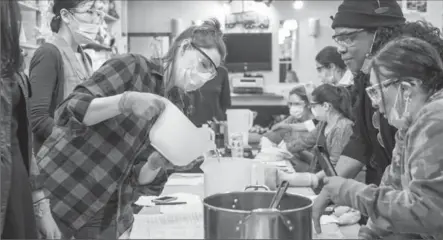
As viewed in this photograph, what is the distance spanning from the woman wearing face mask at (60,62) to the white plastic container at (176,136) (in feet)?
3.98

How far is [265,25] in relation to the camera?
810 centimetres

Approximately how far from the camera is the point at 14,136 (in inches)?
50.4

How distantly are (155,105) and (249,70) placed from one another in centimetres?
682

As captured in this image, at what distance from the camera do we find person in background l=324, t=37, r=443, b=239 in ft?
3.72

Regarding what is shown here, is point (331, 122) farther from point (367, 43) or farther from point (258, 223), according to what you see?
point (258, 223)

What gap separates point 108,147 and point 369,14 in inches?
42.2

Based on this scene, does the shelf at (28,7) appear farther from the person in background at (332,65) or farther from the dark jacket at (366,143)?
the dark jacket at (366,143)

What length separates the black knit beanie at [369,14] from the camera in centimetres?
192

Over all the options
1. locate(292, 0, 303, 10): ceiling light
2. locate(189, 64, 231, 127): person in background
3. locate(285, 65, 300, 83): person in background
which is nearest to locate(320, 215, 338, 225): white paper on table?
locate(189, 64, 231, 127): person in background

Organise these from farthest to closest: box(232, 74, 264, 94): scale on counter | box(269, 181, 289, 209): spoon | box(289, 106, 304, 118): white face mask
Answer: box(232, 74, 264, 94): scale on counter < box(289, 106, 304, 118): white face mask < box(269, 181, 289, 209): spoon

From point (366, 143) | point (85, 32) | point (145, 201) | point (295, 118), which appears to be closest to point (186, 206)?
point (145, 201)

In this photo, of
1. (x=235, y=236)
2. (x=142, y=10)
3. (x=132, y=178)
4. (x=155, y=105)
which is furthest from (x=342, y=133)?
(x=142, y=10)

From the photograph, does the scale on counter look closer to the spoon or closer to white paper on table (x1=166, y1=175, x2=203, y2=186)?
white paper on table (x1=166, y1=175, x2=203, y2=186)

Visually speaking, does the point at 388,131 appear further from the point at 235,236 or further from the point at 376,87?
the point at 235,236
